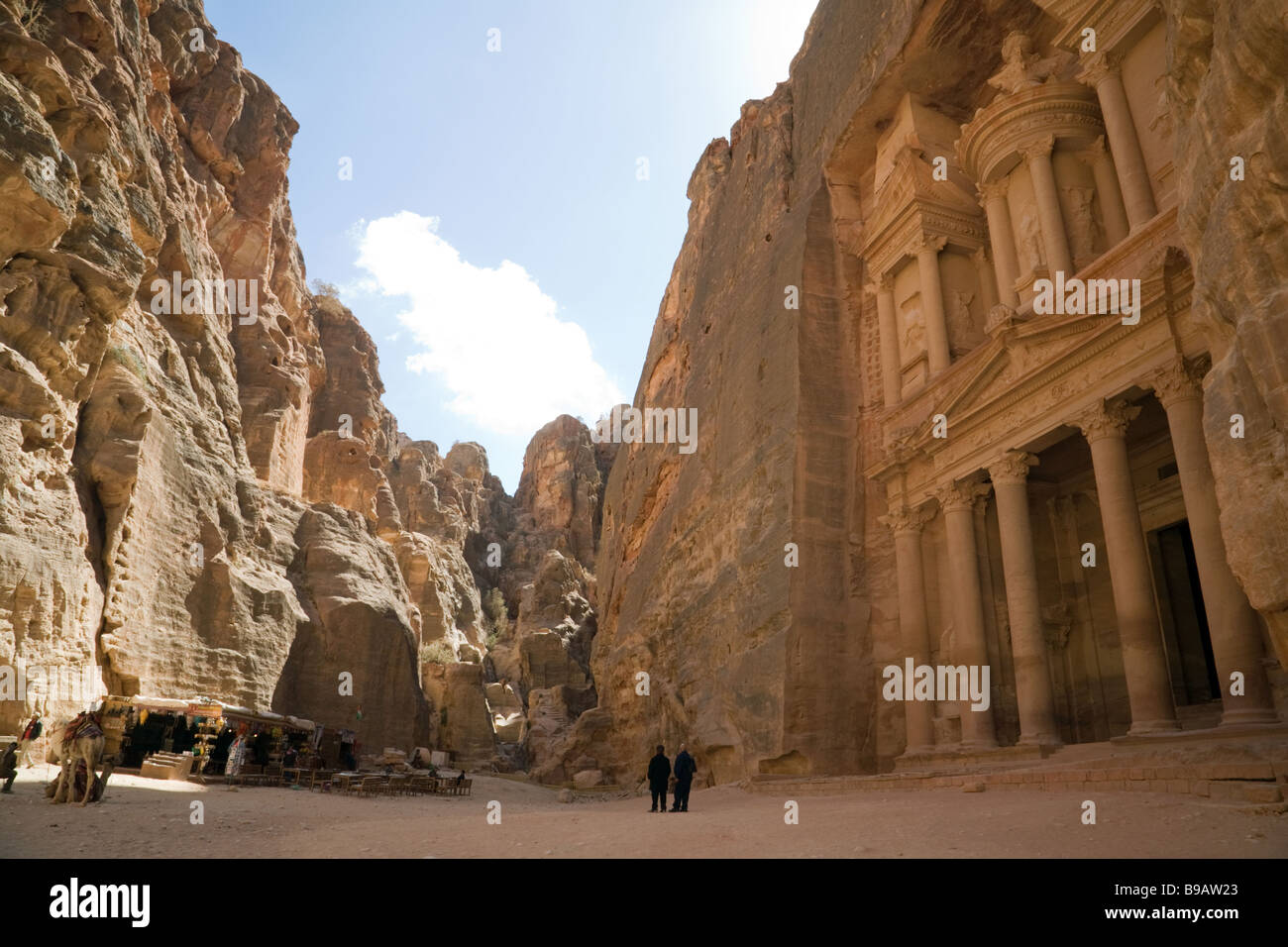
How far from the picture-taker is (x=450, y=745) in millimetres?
43812

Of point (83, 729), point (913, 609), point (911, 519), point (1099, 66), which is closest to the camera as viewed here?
point (83, 729)

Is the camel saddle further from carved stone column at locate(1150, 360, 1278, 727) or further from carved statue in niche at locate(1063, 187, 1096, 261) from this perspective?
carved statue in niche at locate(1063, 187, 1096, 261)

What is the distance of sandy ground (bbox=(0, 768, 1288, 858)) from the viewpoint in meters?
7.21

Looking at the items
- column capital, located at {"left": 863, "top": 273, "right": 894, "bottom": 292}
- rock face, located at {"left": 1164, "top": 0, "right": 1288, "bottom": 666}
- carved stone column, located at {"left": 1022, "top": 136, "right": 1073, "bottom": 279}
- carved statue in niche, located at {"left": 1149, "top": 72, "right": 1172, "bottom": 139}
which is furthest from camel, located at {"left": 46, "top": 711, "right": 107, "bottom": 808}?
carved statue in niche, located at {"left": 1149, "top": 72, "right": 1172, "bottom": 139}

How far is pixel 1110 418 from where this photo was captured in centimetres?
1549

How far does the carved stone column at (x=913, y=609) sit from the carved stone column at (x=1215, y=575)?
655 cm

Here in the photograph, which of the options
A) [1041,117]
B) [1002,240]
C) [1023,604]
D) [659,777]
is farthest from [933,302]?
[659,777]

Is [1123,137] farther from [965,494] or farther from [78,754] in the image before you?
[78,754]

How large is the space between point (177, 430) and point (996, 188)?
26.2 metres

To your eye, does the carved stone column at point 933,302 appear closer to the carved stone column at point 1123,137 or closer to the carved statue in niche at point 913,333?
the carved statue in niche at point 913,333

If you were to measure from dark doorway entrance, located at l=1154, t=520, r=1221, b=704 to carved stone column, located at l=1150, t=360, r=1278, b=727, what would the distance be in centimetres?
427

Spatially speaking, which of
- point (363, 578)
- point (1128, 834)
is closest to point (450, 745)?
point (363, 578)
